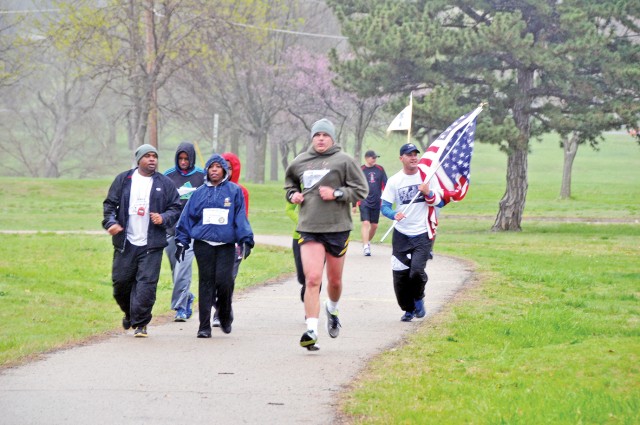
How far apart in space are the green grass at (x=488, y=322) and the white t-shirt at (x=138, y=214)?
3.31ft

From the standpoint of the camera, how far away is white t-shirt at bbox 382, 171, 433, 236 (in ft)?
38.9

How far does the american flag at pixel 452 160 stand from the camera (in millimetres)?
13523

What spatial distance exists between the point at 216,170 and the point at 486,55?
20231 mm

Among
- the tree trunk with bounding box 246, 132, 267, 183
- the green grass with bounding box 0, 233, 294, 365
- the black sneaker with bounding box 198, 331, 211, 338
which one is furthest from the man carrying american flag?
the tree trunk with bounding box 246, 132, 267, 183

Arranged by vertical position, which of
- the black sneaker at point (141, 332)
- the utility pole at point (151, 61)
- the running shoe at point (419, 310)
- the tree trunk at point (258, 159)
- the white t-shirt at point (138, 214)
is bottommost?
the tree trunk at point (258, 159)

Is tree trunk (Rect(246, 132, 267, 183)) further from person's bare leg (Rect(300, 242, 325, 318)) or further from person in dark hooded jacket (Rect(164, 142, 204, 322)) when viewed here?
person's bare leg (Rect(300, 242, 325, 318))

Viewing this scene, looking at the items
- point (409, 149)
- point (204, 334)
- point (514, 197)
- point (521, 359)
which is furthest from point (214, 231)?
point (514, 197)

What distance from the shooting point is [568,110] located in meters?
30.0

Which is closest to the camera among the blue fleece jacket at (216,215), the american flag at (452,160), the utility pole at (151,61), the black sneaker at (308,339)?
the black sneaker at (308,339)

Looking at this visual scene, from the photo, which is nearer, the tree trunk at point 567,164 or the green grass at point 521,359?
the green grass at point 521,359

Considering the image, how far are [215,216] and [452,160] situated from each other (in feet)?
14.5

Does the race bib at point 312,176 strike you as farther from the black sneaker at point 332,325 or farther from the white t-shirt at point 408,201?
the white t-shirt at point 408,201

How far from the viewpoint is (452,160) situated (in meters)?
14.2

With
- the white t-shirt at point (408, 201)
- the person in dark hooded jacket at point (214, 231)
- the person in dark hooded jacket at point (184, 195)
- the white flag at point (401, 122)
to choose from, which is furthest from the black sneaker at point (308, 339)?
the white flag at point (401, 122)
